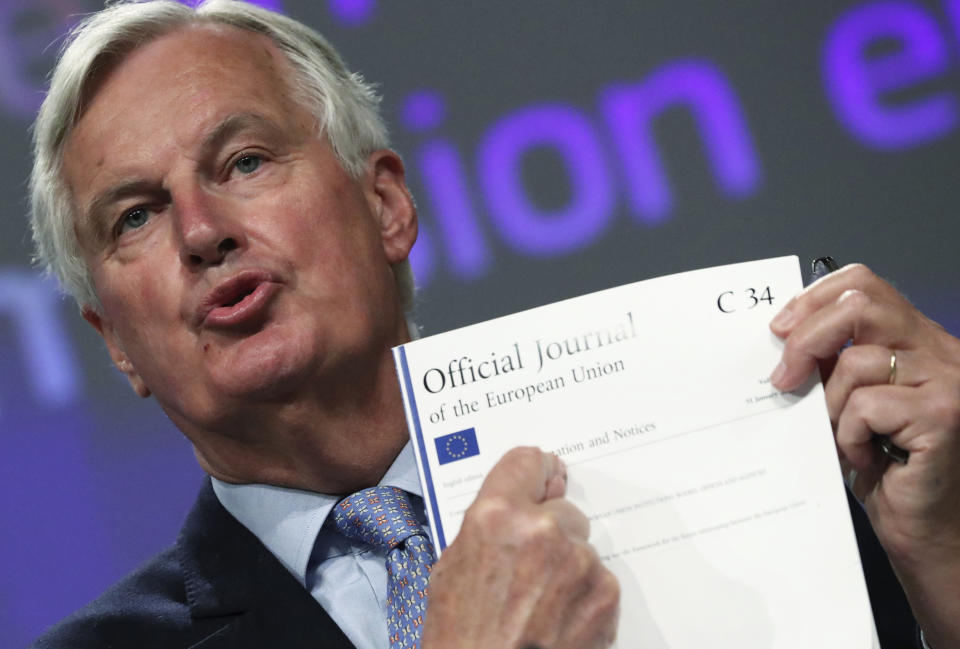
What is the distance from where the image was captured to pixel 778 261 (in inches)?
53.3

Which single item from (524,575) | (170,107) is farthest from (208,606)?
(170,107)

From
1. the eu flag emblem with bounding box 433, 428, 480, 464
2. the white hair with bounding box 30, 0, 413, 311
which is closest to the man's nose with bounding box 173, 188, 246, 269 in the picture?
the white hair with bounding box 30, 0, 413, 311

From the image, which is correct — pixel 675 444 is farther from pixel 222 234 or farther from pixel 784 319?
pixel 222 234

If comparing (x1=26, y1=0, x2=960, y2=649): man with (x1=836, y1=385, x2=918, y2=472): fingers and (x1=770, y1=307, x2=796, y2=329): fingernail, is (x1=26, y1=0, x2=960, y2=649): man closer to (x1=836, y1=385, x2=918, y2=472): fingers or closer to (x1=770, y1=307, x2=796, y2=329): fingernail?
(x1=836, y1=385, x2=918, y2=472): fingers

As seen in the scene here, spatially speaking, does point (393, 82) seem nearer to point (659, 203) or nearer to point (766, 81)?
point (659, 203)

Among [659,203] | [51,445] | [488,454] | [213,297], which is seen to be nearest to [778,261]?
[488,454]

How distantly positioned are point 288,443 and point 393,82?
3.77 ft

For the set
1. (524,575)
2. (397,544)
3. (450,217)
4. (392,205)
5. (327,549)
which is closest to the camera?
(524,575)

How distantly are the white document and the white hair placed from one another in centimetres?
77

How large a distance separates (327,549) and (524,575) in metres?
0.65

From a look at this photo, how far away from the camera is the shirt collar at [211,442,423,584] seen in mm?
1823

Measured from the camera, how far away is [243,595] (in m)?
1.77

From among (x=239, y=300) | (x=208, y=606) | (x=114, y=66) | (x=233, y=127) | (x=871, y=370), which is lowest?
(x=208, y=606)

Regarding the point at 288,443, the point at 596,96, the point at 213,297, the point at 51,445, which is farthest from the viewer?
the point at 596,96
